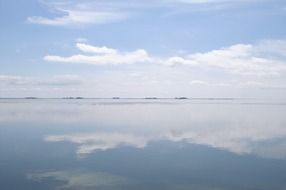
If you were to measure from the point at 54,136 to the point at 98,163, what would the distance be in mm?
9471

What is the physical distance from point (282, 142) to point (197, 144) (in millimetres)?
5322

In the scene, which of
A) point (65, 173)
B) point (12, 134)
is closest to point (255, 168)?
point (65, 173)

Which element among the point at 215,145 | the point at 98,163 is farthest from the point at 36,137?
the point at 215,145

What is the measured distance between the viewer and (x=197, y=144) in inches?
802

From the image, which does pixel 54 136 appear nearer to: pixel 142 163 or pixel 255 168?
pixel 142 163

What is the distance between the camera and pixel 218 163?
15086 mm

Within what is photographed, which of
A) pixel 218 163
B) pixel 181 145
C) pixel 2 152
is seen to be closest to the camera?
pixel 218 163

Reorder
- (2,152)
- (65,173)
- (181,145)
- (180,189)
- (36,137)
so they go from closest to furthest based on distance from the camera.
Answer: (180,189)
(65,173)
(2,152)
(181,145)
(36,137)

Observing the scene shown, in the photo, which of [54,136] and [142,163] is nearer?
[142,163]

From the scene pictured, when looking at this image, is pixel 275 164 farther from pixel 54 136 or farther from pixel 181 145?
pixel 54 136

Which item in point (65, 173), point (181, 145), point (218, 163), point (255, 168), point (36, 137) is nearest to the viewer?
point (65, 173)

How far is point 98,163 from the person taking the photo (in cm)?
1479

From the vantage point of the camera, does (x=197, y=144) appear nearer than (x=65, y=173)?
No

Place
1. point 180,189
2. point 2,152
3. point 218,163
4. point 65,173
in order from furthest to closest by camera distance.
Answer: point 2,152
point 218,163
point 65,173
point 180,189
